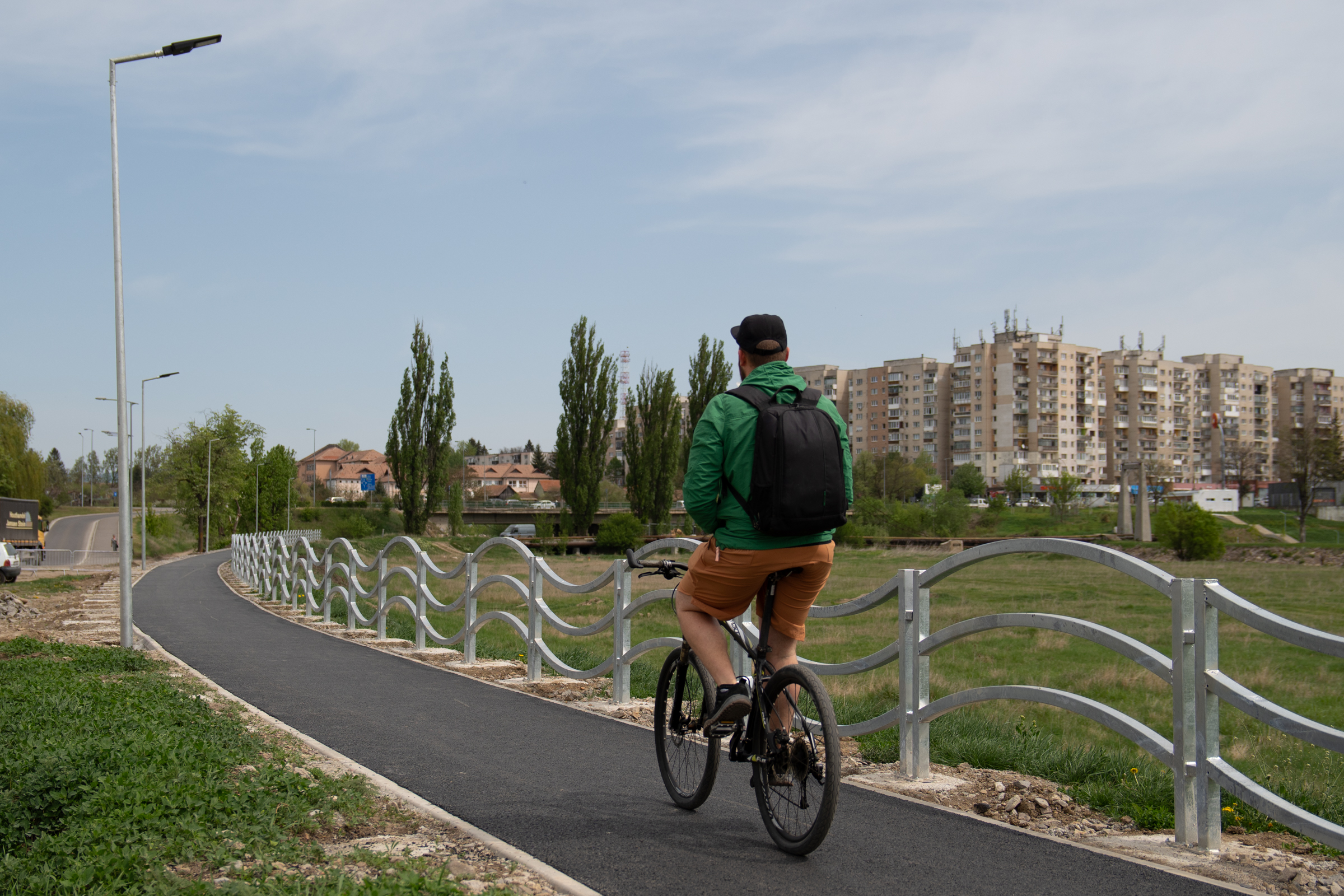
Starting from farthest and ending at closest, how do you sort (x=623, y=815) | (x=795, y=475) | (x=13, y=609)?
(x=13, y=609), (x=623, y=815), (x=795, y=475)

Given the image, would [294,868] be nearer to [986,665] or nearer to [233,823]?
[233,823]

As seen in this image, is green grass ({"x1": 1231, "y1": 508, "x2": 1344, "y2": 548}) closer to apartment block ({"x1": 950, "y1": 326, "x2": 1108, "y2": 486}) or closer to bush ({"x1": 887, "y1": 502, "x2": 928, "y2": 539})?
bush ({"x1": 887, "y1": 502, "x2": 928, "y2": 539})

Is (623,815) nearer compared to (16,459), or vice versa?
(623,815)

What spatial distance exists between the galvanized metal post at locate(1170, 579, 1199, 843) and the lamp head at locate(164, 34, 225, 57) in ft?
37.9

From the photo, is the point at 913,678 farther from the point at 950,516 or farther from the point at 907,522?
the point at 950,516

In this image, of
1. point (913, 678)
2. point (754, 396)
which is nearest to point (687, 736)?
point (913, 678)

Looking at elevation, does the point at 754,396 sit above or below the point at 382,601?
above

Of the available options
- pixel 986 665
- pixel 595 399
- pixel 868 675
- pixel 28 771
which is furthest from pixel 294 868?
pixel 595 399

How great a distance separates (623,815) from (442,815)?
0.74 metres

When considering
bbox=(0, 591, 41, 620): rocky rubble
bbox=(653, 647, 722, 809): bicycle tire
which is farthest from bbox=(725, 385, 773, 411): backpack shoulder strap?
bbox=(0, 591, 41, 620): rocky rubble

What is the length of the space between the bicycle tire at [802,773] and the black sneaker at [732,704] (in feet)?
0.28

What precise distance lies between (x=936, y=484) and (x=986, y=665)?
10500cm

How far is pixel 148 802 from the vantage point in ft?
12.8

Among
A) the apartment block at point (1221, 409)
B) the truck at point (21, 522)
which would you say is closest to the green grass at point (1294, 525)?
the apartment block at point (1221, 409)
